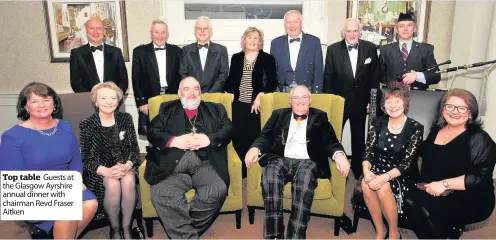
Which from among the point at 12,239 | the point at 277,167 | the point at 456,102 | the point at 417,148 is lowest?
the point at 12,239

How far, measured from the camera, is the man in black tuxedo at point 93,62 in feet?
14.2

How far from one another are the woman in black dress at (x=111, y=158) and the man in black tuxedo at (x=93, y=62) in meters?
1.12

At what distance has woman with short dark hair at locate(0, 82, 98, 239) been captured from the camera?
2809 millimetres

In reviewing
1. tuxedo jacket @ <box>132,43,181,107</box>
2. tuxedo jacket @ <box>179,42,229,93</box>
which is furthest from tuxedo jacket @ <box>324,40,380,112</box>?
tuxedo jacket @ <box>132,43,181,107</box>

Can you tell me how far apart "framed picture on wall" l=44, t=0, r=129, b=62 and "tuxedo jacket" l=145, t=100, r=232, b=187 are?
7.42 feet

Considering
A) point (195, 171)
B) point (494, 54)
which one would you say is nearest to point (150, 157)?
point (195, 171)

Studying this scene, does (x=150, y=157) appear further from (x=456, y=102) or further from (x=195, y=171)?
(x=456, y=102)

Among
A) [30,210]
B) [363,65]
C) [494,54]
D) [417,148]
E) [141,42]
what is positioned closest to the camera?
[30,210]

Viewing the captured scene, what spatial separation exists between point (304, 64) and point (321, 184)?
1.47 metres

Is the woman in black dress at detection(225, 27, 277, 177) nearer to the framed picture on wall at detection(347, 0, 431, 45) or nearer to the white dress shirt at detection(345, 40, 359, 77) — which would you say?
the white dress shirt at detection(345, 40, 359, 77)

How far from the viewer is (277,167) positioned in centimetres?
340

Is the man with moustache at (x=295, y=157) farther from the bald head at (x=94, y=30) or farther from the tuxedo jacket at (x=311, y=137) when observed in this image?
the bald head at (x=94, y=30)

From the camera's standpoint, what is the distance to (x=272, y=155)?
3553mm

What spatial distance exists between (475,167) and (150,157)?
99.7 inches
